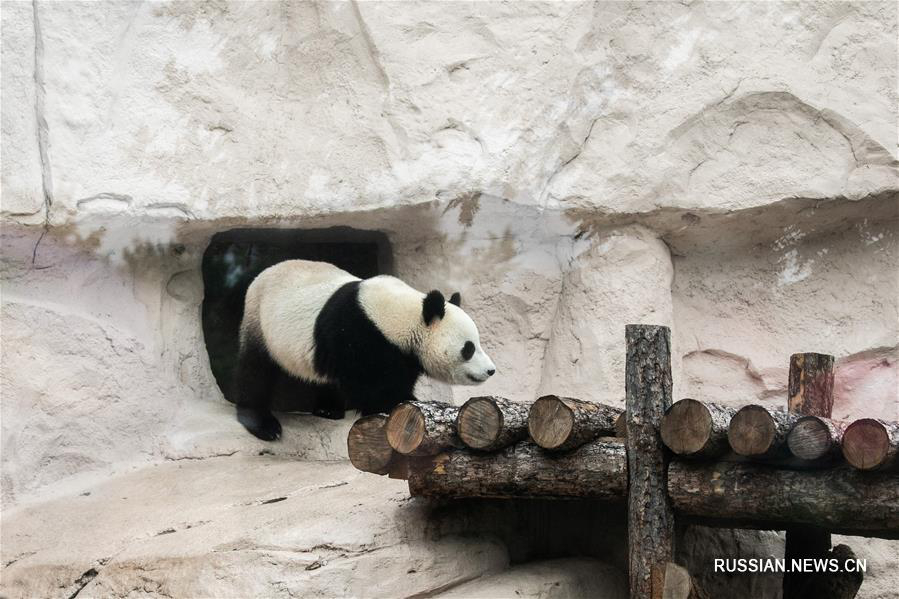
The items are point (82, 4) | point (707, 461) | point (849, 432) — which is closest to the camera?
point (849, 432)

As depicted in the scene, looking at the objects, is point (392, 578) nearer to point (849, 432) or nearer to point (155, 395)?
point (849, 432)

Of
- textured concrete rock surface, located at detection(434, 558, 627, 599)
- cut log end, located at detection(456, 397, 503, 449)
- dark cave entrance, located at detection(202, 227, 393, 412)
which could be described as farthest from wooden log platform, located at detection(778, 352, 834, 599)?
dark cave entrance, located at detection(202, 227, 393, 412)

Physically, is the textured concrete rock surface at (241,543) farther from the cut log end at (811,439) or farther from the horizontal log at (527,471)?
the cut log end at (811,439)

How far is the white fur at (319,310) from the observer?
19.3ft

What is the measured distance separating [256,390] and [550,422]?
2.68 meters

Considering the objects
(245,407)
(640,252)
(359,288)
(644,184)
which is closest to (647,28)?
(644,184)

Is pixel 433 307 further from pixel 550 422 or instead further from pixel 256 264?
pixel 550 422

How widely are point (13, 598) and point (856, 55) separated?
17.3ft

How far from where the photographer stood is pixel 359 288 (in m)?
6.02

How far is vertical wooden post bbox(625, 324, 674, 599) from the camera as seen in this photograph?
14.1ft

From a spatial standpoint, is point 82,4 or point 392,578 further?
point 82,4

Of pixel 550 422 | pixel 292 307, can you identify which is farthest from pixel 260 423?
pixel 550 422

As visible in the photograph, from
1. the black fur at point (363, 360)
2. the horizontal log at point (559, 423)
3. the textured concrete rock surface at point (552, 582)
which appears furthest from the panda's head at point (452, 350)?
the horizontal log at point (559, 423)

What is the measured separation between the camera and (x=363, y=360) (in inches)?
233
